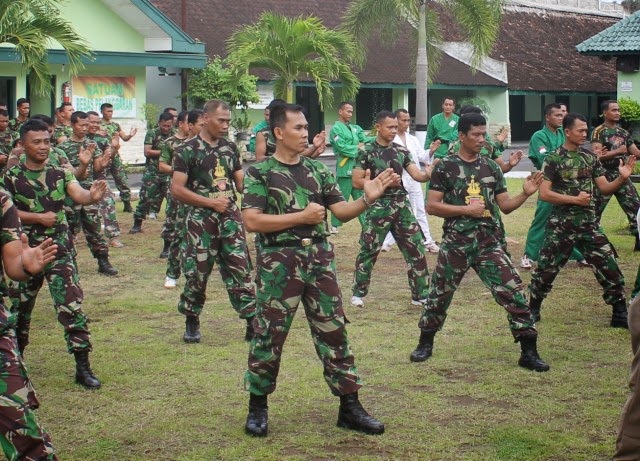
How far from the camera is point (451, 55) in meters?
42.4

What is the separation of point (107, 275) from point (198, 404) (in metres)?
6.21

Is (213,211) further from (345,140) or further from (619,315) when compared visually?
(345,140)

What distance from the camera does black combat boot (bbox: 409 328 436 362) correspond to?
8867 mm

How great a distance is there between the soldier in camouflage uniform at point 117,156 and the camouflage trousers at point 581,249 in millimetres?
7860

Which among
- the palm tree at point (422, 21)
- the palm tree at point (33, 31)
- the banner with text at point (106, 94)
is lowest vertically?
the banner with text at point (106, 94)

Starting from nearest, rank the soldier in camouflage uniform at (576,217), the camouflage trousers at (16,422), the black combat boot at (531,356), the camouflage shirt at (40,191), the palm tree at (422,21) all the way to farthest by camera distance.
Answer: the camouflage trousers at (16,422), the camouflage shirt at (40,191), the black combat boot at (531,356), the soldier in camouflage uniform at (576,217), the palm tree at (422,21)

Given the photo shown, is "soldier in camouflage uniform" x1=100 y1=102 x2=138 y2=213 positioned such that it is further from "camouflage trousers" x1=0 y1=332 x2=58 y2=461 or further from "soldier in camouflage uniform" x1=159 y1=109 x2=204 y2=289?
"camouflage trousers" x1=0 y1=332 x2=58 y2=461

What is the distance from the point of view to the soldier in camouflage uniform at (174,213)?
1201cm

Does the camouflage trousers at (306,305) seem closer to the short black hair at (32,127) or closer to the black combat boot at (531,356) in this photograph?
the black combat boot at (531,356)

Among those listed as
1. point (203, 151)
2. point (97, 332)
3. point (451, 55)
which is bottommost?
point (97, 332)

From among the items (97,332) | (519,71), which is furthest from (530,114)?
(97,332)

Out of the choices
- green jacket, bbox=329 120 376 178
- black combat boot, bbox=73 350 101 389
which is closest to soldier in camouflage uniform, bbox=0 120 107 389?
black combat boot, bbox=73 350 101 389

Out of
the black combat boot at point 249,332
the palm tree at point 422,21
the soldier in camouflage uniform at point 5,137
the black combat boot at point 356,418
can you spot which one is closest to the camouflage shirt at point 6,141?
the soldier in camouflage uniform at point 5,137

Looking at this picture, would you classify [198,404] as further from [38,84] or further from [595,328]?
[38,84]
